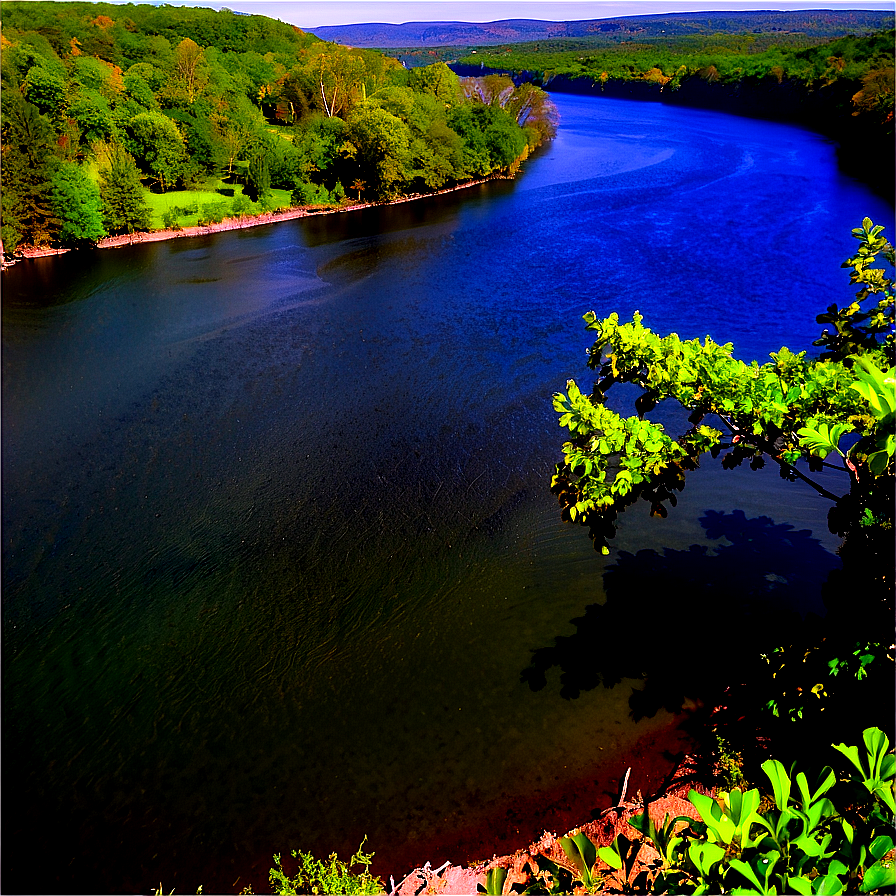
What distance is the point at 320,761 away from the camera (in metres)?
7.84

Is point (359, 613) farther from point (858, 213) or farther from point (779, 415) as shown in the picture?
point (858, 213)

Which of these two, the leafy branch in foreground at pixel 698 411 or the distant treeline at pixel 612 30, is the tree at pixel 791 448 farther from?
the distant treeline at pixel 612 30

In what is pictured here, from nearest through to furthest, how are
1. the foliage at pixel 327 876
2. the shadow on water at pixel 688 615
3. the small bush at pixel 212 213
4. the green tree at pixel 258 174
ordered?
the foliage at pixel 327 876 → the shadow on water at pixel 688 615 → the small bush at pixel 212 213 → the green tree at pixel 258 174

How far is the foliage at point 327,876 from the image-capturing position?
6.41 m

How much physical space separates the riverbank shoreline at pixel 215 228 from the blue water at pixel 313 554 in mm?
3369

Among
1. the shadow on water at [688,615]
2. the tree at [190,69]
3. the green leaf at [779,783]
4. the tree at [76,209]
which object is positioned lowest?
the shadow on water at [688,615]

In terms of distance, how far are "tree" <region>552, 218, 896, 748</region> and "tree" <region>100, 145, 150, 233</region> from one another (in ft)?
85.4

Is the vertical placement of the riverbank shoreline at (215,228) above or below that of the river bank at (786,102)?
below

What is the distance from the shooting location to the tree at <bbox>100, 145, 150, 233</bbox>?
26.7m

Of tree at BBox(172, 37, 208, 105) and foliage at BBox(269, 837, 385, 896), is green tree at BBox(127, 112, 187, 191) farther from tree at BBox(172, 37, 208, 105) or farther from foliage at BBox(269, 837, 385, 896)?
foliage at BBox(269, 837, 385, 896)

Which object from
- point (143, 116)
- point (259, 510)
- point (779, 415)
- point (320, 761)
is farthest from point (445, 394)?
point (143, 116)

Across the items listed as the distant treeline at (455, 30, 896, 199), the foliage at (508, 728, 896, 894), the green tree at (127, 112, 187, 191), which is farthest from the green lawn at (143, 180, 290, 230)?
the foliage at (508, 728, 896, 894)

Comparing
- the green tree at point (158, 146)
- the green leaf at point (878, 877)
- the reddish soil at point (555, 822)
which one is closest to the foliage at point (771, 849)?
the green leaf at point (878, 877)

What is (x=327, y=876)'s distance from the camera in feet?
21.6
